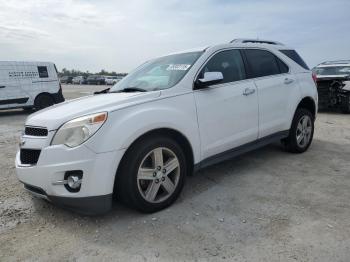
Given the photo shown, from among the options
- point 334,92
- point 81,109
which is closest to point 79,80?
point 334,92

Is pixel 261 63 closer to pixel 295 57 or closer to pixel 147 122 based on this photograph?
pixel 295 57

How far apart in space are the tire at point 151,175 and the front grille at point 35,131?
2.67 ft

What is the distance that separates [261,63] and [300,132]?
1.40m

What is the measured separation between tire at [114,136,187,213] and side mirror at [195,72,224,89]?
30.5 inches

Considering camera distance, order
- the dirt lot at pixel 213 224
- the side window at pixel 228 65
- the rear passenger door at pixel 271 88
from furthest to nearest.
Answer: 1. the rear passenger door at pixel 271 88
2. the side window at pixel 228 65
3. the dirt lot at pixel 213 224

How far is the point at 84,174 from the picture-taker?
10.2ft

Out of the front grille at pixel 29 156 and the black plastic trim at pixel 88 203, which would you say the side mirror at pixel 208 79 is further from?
the front grille at pixel 29 156

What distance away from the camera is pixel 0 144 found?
7340 millimetres

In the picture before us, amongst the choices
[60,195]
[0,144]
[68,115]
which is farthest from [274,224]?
[0,144]

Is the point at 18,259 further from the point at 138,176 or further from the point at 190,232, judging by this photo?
the point at 190,232

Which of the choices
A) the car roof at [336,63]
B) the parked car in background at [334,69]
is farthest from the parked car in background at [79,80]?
the parked car in background at [334,69]

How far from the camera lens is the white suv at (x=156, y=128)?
3164 mm

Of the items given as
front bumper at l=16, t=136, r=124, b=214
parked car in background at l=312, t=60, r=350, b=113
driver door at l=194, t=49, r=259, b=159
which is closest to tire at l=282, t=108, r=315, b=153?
driver door at l=194, t=49, r=259, b=159

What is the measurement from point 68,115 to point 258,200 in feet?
7.23
